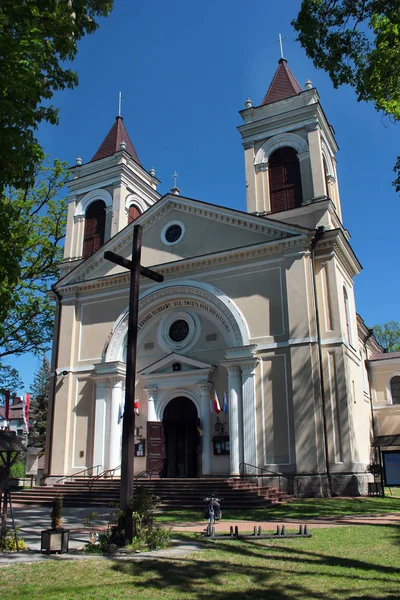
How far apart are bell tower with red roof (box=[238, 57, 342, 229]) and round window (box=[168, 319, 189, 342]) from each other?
6182 millimetres

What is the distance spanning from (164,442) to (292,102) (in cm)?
1692

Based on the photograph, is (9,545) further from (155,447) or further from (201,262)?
(201,262)

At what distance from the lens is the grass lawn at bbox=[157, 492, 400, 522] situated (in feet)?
48.5

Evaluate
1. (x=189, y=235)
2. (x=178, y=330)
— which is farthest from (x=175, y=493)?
(x=189, y=235)

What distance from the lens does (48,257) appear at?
31359mm

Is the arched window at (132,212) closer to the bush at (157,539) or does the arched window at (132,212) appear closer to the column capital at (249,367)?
the column capital at (249,367)

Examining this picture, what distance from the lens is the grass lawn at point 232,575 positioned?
6.52 meters

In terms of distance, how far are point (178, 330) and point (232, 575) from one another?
1718 cm

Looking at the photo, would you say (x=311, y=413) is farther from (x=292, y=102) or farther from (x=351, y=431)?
(x=292, y=102)

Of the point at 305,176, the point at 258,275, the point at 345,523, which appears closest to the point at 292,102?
the point at 305,176

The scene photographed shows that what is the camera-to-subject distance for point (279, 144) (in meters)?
26.2

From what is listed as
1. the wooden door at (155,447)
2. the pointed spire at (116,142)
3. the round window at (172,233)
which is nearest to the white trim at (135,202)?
the pointed spire at (116,142)

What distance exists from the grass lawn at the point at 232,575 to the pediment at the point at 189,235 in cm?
1493

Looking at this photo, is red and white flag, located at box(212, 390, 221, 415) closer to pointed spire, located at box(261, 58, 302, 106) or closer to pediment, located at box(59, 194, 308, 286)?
pediment, located at box(59, 194, 308, 286)
